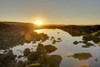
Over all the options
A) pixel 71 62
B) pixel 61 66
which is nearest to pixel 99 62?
pixel 71 62

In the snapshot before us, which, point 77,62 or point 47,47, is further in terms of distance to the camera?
point 47,47

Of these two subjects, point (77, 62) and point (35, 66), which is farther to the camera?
point (77, 62)

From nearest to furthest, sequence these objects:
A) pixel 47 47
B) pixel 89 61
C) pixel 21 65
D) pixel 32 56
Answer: pixel 21 65
pixel 32 56
pixel 89 61
pixel 47 47

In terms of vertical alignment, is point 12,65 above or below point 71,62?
above

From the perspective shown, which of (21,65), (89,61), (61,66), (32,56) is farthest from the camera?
(89,61)

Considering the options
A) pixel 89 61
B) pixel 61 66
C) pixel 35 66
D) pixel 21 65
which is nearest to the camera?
pixel 35 66

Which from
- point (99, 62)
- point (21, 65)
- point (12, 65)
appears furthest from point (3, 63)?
point (99, 62)

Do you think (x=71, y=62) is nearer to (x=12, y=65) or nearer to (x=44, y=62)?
(x=44, y=62)

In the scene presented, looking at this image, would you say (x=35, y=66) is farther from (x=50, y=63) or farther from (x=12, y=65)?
(x=12, y=65)

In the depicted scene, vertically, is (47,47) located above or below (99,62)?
above
